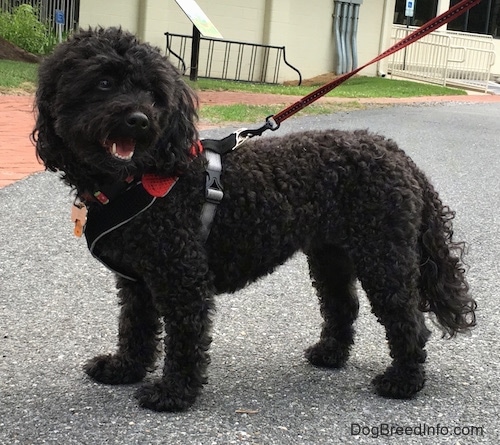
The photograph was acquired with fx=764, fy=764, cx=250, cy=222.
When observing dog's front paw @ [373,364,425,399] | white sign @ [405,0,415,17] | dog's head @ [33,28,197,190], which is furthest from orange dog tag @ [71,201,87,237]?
white sign @ [405,0,415,17]

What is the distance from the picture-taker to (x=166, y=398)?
350cm

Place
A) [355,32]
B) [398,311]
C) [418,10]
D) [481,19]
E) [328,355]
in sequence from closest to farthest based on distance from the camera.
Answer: [398,311]
[328,355]
[355,32]
[418,10]
[481,19]

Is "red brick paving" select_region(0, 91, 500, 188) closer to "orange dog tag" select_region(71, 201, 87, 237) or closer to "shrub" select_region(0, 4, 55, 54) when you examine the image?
"orange dog tag" select_region(71, 201, 87, 237)

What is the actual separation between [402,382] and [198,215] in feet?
4.35

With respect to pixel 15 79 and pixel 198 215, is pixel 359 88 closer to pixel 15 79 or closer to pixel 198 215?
pixel 15 79

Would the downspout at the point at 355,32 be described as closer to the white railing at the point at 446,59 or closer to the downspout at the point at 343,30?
the downspout at the point at 343,30

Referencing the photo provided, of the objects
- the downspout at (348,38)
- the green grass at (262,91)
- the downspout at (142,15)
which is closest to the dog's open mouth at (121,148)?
the green grass at (262,91)

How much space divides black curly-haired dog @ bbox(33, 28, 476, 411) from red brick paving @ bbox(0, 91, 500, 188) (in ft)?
2.26

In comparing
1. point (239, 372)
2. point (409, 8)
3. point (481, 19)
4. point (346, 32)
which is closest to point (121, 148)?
point (239, 372)

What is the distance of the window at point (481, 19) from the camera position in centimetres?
2884

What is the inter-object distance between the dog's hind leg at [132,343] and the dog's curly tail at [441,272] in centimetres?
142

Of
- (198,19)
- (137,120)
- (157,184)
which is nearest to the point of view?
(137,120)

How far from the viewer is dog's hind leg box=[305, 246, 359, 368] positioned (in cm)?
416

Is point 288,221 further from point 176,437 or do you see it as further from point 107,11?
point 107,11
